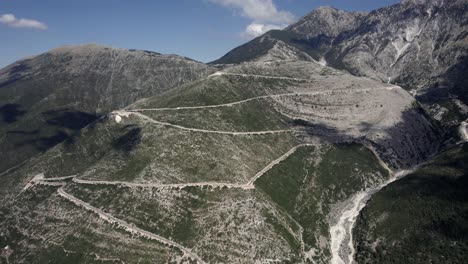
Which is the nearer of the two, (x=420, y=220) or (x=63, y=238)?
(x=420, y=220)

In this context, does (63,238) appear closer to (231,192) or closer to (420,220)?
(231,192)

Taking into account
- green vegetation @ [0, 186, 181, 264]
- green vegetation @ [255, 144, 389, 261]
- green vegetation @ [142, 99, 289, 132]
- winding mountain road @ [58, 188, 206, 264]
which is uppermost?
green vegetation @ [142, 99, 289, 132]

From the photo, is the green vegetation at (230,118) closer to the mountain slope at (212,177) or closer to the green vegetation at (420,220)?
the mountain slope at (212,177)

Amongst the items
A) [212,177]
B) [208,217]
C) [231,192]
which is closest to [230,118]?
[212,177]

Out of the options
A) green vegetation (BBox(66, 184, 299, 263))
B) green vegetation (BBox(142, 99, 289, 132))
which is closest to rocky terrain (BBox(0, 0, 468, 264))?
green vegetation (BBox(66, 184, 299, 263))

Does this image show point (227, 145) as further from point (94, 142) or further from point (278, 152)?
point (94, 142)

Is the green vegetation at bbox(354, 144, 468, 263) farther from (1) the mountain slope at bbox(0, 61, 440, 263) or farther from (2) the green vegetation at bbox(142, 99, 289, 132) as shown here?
(2) the green vegetation at bbox(142, 99, 289, 132)

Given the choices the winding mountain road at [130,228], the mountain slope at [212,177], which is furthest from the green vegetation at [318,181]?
the winding mountain road at [130,228]

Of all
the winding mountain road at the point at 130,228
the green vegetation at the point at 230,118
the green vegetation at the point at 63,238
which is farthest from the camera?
the green vegetation at the point at 230,118

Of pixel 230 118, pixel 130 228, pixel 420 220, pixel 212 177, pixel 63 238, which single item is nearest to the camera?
pixel 420 220

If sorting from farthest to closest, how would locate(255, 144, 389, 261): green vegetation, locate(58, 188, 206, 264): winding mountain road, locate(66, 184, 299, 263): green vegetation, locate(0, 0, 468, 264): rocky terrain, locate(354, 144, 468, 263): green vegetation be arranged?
locate(255, 144, 389, 261): green vegetation, locate(66, 184, 299, 263): green vegetation, locate(0, 0, 468, 264): rocky terrain, locate(58, 188, 206, 264): winding mountain road, locate(354, 144, 468, 263): green vegetation
